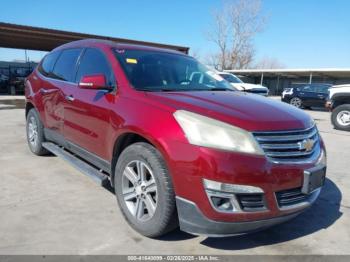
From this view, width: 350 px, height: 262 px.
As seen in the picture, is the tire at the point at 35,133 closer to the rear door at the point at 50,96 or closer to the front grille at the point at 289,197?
the rear door at the point at 50,96

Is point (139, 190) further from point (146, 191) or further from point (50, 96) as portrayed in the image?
point (50, 96)

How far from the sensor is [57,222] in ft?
10.7

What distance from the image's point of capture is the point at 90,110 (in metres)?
3.71

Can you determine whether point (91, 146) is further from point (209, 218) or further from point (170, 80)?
point (209, 218)

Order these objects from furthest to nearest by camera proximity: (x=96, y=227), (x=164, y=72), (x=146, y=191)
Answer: (x=164, y=72), (x=96, y=227), (x=146, y=191)

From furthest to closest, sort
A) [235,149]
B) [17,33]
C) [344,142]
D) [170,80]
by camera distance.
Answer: [17,33] < [344,142] < [170,80] < [235,149]

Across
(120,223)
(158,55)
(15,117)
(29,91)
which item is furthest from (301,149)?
(15,117)

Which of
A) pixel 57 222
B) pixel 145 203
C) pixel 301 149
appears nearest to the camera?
pixel 301 149

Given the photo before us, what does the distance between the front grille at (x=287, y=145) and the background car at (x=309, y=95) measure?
59.3ft

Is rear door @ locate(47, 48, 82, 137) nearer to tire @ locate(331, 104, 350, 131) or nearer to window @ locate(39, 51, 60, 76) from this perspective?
window @ locate(39, 51, 60, 76)

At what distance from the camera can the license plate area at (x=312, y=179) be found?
2.76m

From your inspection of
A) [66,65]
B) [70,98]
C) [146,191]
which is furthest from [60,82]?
[146,191]

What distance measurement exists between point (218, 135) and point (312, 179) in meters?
0.93

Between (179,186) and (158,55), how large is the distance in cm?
202
